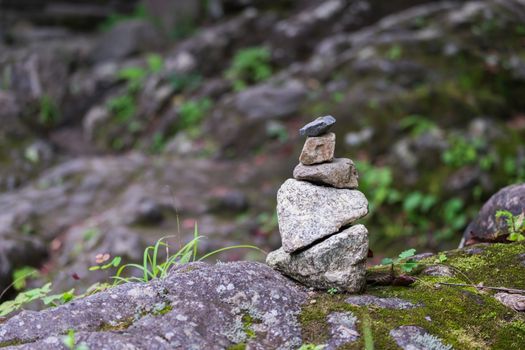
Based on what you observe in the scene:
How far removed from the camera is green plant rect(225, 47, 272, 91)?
12852 millimetres

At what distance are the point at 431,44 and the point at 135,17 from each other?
Result: 40.1 feet

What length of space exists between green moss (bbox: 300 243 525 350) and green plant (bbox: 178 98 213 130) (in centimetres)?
943

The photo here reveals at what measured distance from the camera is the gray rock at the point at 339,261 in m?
2.82

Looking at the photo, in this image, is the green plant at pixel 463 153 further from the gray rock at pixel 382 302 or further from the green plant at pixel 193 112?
the green plant at pixel 193 112

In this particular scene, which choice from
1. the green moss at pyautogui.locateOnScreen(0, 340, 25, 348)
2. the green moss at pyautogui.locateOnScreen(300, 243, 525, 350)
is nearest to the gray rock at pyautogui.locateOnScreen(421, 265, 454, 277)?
the green moss at pyautogui.locateOnScreen(300, 243, 525, 350)

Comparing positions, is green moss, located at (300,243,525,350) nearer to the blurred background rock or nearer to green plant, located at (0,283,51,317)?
green plant, located at (0,283,51,317)

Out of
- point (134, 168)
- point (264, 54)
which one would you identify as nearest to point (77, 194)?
point (134, 168)

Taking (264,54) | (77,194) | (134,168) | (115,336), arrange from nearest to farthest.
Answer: (115,336), (77,194), (134,168), (264,54)

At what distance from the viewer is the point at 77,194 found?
943cm

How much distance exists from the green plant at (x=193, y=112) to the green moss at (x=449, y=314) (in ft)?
30.9

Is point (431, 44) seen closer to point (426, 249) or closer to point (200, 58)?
point (426, 249)

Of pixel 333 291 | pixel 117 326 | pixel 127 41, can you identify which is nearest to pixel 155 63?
pixel 127 41

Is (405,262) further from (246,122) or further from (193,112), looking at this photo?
(193,112)

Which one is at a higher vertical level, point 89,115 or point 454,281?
point 454,281
